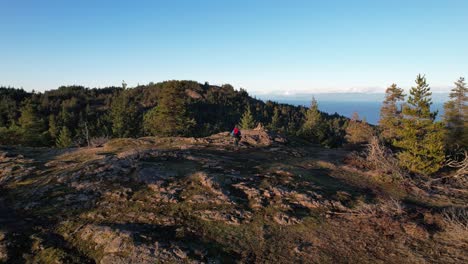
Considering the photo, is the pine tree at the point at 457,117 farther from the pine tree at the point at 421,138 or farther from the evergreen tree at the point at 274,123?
the evergreen tree at the point at 274,123

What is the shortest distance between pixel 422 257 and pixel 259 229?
6.30 metres

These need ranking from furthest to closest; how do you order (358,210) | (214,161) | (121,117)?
1. (121,117)
2. (214,161)
3. (358,210)

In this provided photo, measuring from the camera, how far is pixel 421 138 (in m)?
22.9

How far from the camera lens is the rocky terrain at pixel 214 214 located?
34.7 ft

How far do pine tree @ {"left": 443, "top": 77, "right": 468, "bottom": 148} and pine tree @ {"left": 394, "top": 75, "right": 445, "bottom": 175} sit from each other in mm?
17375

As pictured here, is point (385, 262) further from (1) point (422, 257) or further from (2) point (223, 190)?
(2) point (223, 190)

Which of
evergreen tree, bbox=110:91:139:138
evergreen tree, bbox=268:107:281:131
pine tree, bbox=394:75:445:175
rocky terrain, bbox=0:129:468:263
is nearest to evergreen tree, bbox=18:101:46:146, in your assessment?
evergreen tree, bbox=110:91:139:138

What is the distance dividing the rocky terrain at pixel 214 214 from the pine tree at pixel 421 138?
12.0 feet

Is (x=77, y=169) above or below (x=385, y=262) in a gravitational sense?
above

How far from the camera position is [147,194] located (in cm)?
1494

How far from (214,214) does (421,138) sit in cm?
1916

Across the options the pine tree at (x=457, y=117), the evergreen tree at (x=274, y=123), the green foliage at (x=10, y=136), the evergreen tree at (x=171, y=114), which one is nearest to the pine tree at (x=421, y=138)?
the pine tree at (x=457, y=117)

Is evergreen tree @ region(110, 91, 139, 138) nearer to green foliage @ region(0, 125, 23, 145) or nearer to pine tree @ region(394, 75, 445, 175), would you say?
green foliage @ region(0, 125, 23, 145)

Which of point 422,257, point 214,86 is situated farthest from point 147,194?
point 214,86
